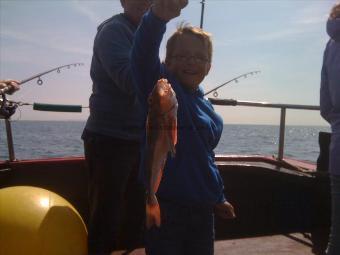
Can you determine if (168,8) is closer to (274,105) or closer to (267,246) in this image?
(267,246)

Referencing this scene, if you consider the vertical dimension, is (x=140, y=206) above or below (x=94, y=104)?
below

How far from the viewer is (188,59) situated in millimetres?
2566

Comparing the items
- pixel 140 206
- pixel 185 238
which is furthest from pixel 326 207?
pixel 185 238

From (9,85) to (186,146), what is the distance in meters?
1.56

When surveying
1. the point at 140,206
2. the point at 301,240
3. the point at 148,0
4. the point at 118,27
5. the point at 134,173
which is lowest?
the point at 301,240

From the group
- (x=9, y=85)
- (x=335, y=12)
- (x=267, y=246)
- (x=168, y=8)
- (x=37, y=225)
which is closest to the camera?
(x=168, y=8)

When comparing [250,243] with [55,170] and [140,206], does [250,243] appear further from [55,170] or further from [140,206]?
[55,170]

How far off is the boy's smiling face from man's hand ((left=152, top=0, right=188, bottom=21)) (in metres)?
0.47

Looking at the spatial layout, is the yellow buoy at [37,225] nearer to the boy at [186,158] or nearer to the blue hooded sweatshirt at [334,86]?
the boy at [186,158]

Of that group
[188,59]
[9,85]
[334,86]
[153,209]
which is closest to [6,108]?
[9,85]

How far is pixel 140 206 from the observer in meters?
4.00

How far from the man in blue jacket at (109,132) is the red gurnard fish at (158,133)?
1056 mm

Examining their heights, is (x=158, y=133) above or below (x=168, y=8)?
below

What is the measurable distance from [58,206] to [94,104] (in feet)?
2.69
